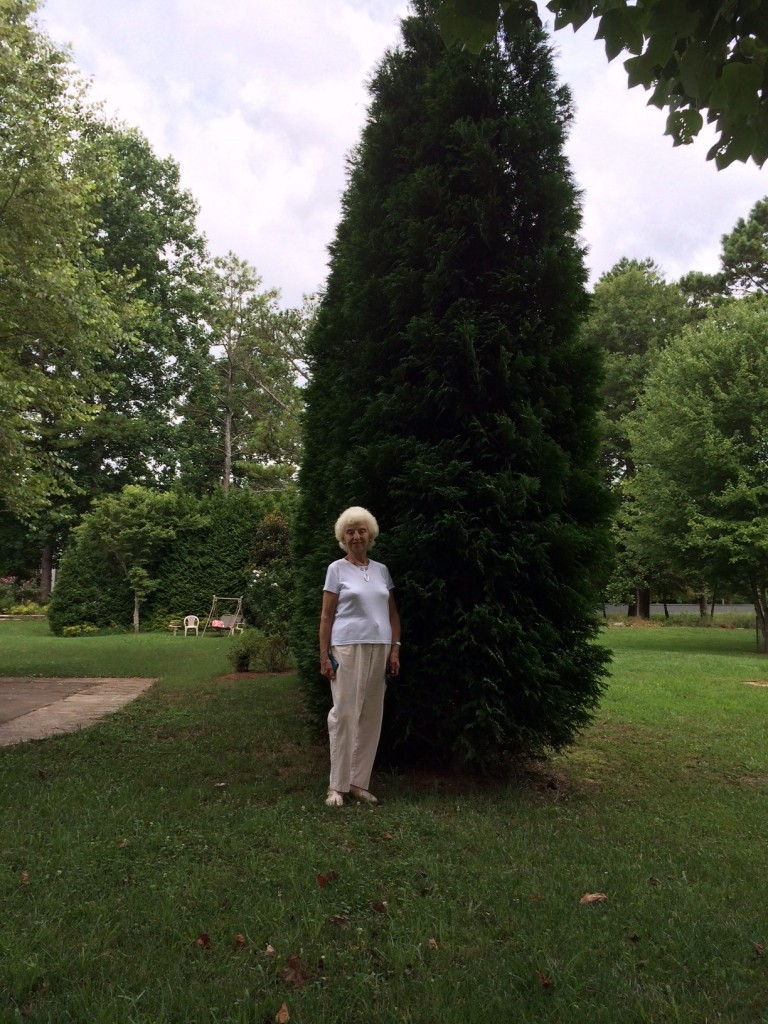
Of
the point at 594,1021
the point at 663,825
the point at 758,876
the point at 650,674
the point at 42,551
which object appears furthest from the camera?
the point at 42,551

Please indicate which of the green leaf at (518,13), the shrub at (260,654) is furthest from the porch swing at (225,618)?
the green leaf at (518,13)

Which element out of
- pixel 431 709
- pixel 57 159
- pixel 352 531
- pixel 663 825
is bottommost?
pixel 663 825

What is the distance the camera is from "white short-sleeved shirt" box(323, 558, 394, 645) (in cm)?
436

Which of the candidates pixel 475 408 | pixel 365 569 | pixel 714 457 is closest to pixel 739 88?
pixel 475 408

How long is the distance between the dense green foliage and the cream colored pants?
1622cm

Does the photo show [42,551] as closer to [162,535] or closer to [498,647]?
[162,535]

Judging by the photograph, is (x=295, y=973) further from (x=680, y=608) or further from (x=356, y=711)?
(x=680, y=608)

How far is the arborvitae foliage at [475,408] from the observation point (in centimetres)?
467

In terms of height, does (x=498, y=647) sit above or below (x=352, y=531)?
below

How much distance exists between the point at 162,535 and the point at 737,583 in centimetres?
1553

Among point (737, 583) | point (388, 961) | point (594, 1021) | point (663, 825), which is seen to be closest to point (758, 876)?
point (663, 825)

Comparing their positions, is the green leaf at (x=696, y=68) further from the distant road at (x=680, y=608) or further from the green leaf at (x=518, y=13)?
the distant road at (x=680, y=608)

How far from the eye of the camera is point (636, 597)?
33.6 m

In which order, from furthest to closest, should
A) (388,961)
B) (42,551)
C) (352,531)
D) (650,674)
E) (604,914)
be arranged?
(42,551) → (650,674) → (352,531) → (604,914) → (388,961)
